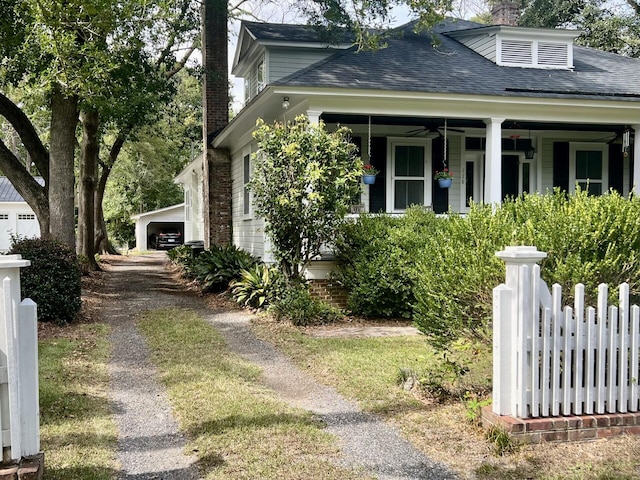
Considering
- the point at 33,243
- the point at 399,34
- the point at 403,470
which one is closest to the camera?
the point at 403,470

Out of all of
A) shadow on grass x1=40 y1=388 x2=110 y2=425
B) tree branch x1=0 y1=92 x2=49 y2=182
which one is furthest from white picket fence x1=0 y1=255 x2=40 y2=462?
tree branch x1=0 y1=92 x2=49 y2=182

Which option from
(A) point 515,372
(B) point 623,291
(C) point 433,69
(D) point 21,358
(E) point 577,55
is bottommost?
(A) point 515,372

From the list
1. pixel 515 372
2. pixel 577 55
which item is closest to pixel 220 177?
pixel 577 55

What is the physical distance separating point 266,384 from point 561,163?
11277 mm

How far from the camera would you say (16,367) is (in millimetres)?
3377

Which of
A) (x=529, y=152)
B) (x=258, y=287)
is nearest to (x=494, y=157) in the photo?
(x=529, y=152)

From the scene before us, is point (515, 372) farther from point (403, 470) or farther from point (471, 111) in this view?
point (471, 111)

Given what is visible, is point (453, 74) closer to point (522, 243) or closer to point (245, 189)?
point (245, 189)

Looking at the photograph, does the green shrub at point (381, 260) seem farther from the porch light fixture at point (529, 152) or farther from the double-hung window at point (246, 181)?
the double-hung window at point (246, 181)

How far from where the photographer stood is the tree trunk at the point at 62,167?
→ 12328mm

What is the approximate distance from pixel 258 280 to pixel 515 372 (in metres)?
7.20

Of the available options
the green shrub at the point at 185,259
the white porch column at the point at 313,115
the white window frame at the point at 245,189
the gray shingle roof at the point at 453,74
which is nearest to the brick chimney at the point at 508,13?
the gray shingle roof at the point at 453,74

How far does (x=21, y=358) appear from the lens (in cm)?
343

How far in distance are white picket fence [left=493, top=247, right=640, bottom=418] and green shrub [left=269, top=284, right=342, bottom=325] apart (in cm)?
539
